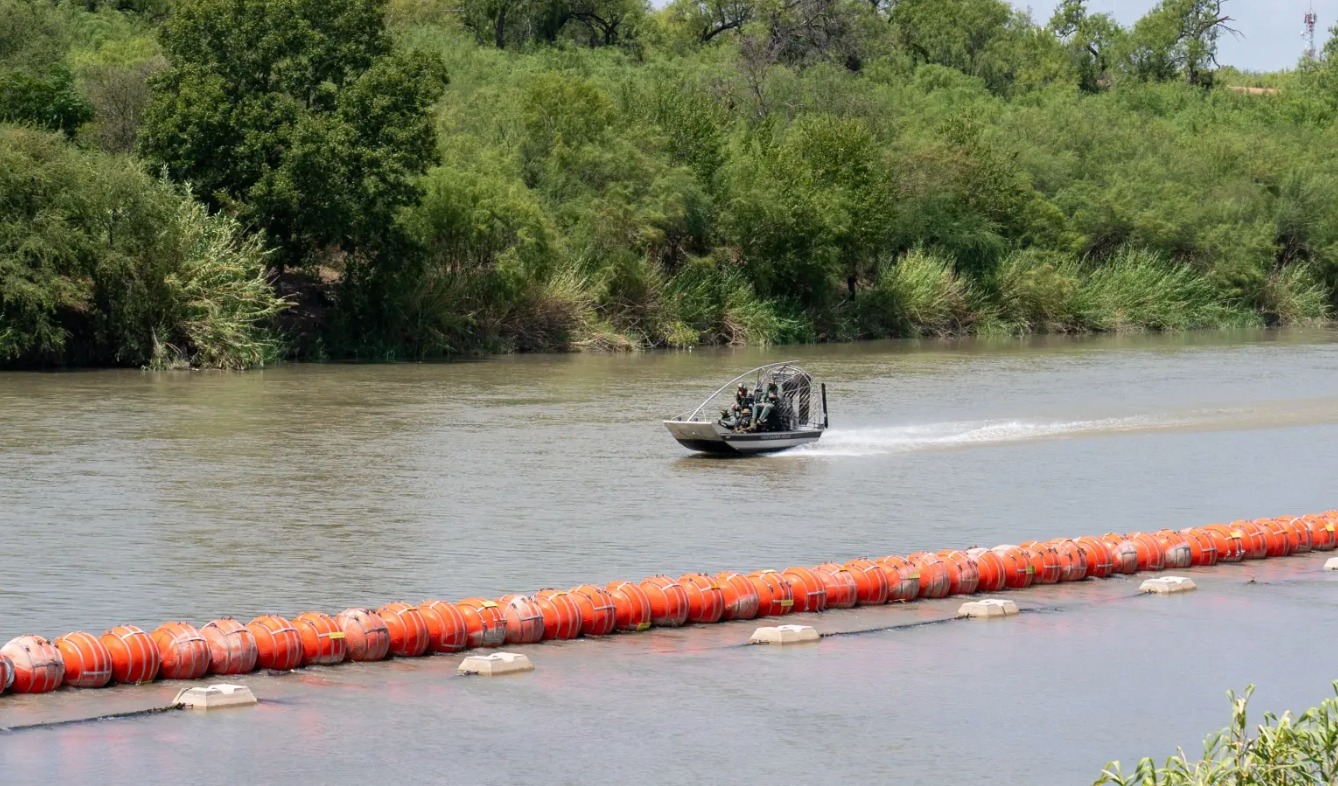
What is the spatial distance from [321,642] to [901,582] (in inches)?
275

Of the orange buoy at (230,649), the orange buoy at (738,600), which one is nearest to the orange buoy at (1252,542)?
the orange buoy at (738,600)

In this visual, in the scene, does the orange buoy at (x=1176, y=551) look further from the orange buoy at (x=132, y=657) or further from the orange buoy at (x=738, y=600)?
the orange buoy at (x=132, y=657)

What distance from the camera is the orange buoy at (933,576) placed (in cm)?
2106

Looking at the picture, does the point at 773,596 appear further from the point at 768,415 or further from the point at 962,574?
the point at 768,415

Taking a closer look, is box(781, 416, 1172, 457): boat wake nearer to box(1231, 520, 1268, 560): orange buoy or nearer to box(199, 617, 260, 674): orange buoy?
box(1231, 520, 1268, 560): orange buoy

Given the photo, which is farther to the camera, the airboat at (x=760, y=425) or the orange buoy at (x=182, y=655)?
the airboat at (x=760, y=425)

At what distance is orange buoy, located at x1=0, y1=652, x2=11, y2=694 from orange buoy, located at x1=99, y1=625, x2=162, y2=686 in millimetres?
840

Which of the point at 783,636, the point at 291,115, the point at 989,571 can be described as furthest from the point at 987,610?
the point at 291,115

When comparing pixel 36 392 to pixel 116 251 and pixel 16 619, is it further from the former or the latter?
pixel 16 619

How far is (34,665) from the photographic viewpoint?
15.6m

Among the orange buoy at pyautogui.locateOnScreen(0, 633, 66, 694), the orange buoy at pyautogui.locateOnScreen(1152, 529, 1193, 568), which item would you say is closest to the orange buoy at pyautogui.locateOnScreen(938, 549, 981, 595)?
the orange buoy at pyautogui.locateOnScreen(1152, 529, 1193, 568)

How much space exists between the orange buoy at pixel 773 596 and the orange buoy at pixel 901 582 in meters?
1.42

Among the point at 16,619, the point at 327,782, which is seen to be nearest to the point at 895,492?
the point at 16,619

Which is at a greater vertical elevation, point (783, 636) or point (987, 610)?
point (783, 636)
